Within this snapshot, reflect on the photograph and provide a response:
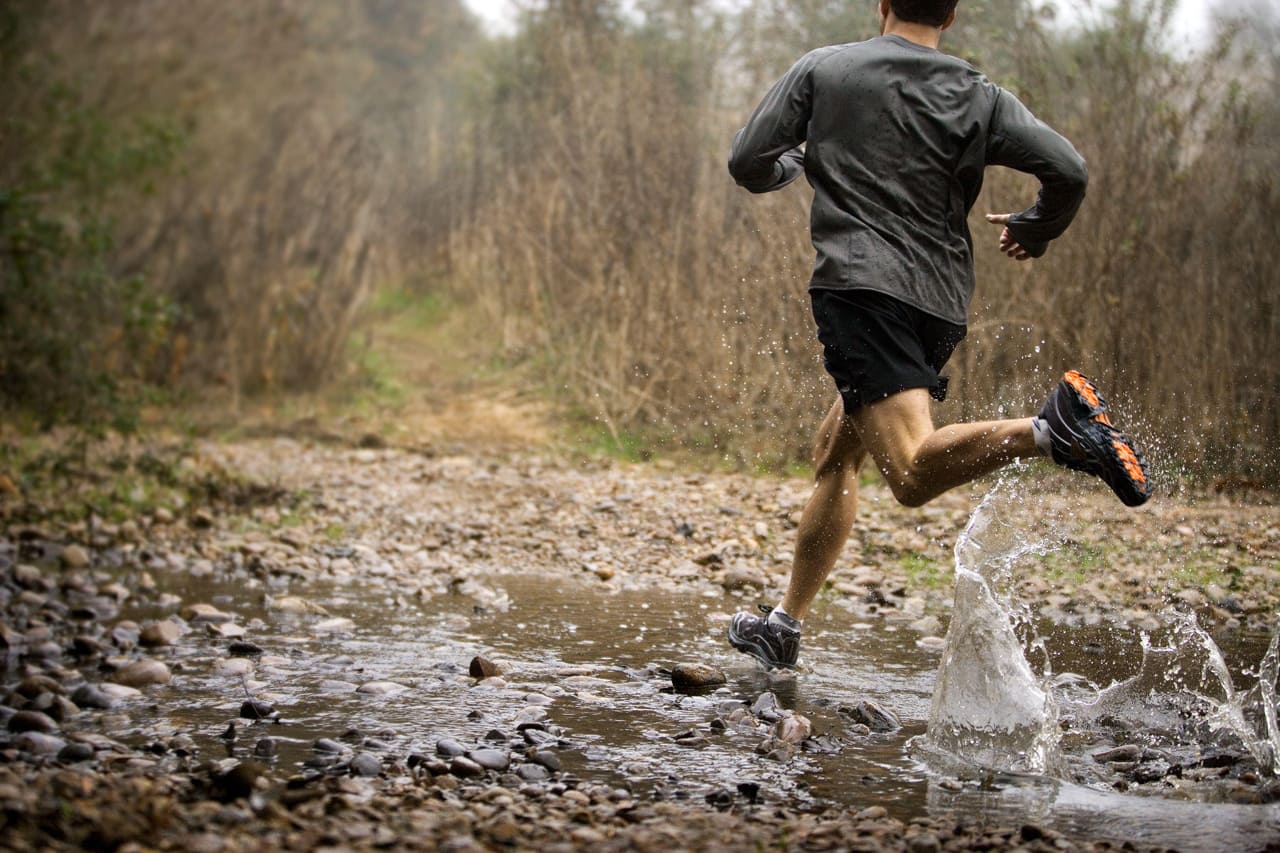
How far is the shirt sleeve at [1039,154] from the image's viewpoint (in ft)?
11.8

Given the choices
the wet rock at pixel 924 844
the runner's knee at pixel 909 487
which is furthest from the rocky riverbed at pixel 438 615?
the runner's knee at pixel 909 487

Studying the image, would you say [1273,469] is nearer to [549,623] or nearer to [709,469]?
[709,469]

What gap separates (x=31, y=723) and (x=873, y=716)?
7.67ft

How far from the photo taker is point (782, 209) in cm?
855

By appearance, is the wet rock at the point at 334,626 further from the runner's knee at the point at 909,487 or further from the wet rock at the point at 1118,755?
the wet rock at the point at 1118,755

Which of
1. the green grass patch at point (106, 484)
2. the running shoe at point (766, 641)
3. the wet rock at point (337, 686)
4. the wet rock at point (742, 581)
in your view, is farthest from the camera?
the green grass patch at point (106, 484)

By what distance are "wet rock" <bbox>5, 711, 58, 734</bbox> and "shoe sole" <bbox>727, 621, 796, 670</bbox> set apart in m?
2.10

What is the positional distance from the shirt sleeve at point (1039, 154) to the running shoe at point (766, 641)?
1.58 meters

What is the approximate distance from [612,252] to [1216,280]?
4.71m

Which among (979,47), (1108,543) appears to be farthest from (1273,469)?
(979,47)

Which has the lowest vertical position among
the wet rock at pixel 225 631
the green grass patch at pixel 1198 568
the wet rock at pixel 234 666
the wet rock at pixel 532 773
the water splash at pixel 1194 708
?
the wet rock at pixel 225 631

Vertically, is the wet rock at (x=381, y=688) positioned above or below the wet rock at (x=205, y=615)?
above

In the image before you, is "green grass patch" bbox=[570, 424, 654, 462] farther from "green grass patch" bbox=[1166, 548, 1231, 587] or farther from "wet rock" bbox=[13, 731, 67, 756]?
"wet rock" bbox=[13, 731, 67, 756]

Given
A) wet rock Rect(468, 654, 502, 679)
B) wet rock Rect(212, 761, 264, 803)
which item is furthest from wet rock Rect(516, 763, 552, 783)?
wet rock Rect(468, 654, 502, 679)
